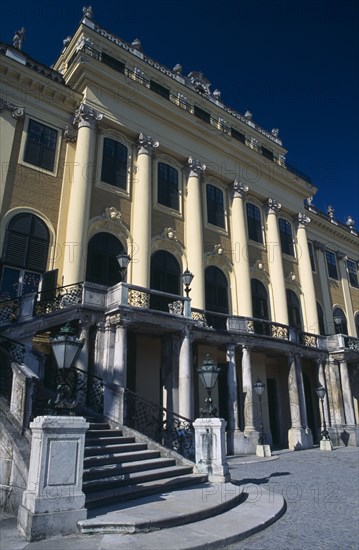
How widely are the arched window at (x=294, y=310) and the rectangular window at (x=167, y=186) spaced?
9.64 meters

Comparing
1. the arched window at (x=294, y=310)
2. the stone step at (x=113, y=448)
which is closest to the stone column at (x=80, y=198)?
the stone step at (x=113, y=448)

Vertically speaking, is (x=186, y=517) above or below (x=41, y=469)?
below

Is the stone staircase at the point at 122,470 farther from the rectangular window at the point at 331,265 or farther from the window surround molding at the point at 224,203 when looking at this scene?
the rectangular window at the point at 331,265

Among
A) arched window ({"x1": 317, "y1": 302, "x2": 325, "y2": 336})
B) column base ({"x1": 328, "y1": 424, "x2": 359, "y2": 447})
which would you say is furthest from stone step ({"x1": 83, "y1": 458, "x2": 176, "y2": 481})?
arched window ({"x1": 317, "y1": 302, "x2": 325, "y2": 336})

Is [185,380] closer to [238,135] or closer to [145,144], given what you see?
[145,144]

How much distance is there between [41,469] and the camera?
592 centimetres

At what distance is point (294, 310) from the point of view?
25.4 metres

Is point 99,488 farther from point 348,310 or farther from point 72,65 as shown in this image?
point 348,310

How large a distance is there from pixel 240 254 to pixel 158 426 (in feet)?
39.6

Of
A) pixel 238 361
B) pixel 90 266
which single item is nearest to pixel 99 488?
pixel 90 266

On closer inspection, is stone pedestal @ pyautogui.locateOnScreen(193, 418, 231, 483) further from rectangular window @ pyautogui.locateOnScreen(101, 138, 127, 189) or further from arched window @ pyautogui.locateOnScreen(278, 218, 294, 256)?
arched window @ pyautogui.locateOnScreen(278, 218, 294, 256)

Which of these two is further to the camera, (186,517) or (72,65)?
(72,65)

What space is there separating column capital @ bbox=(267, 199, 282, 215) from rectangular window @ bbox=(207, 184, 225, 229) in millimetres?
3973

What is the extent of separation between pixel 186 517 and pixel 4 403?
4.05m
